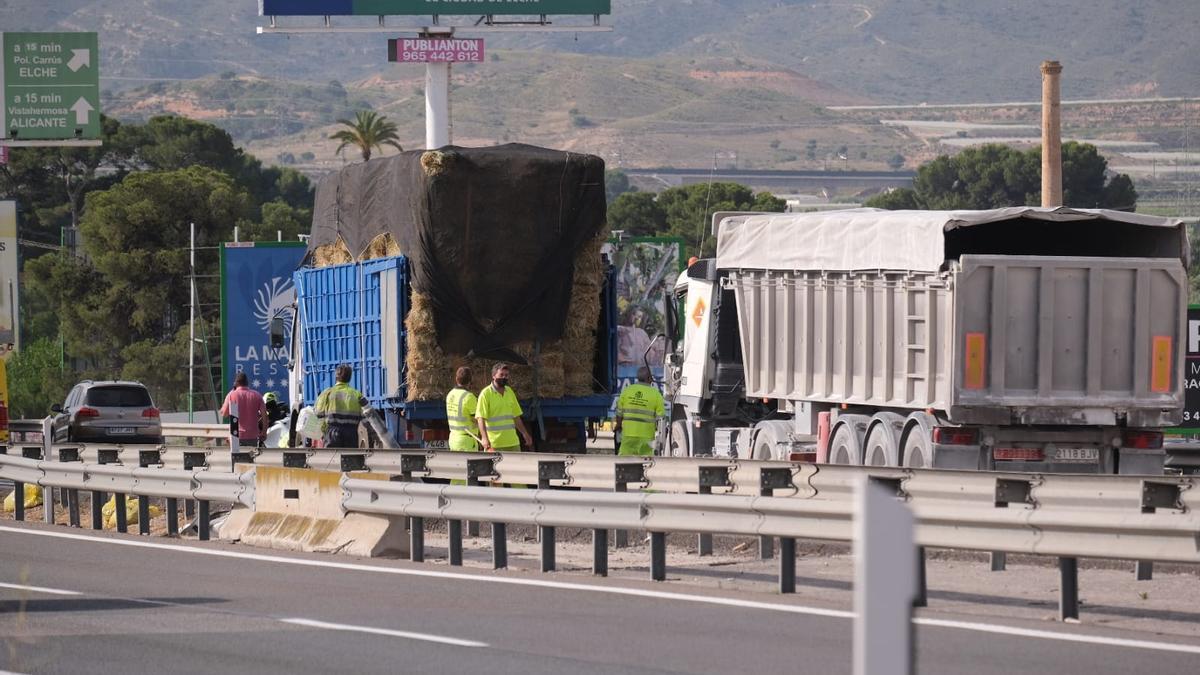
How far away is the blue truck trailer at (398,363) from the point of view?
2036cm

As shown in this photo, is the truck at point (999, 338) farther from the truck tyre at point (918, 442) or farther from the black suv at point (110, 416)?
the black suv at point (110, 416)

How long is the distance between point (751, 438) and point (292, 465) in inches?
264

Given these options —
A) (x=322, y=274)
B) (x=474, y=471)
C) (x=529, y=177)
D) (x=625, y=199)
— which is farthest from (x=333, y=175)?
(x=625, y=199)

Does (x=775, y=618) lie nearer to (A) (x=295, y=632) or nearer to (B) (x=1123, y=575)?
(A) (x=295, y=632)

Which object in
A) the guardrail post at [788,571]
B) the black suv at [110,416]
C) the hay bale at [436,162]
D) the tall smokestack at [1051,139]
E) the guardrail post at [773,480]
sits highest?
the tall smokestack at [1051,139]

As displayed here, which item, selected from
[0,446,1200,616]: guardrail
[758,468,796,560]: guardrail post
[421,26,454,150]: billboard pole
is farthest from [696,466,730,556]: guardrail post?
[421,26,454,150]: billboard pole

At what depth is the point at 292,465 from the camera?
1819cm

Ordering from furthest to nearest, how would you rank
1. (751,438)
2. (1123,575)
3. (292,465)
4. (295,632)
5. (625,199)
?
(625,199), (751,438), (292,465), (1123,575), (295,632)

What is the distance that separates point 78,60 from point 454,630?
34610 millimetres

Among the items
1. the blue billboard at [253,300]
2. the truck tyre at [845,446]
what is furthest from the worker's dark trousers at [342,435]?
the blue billboard at [253,300]

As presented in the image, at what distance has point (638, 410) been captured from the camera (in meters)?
20.0

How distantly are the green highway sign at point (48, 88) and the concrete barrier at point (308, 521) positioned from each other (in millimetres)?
27408

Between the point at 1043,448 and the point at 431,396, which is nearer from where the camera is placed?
the point at 1043,448

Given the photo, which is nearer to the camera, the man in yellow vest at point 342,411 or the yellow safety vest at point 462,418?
the yellow safety vest at point 462,418
